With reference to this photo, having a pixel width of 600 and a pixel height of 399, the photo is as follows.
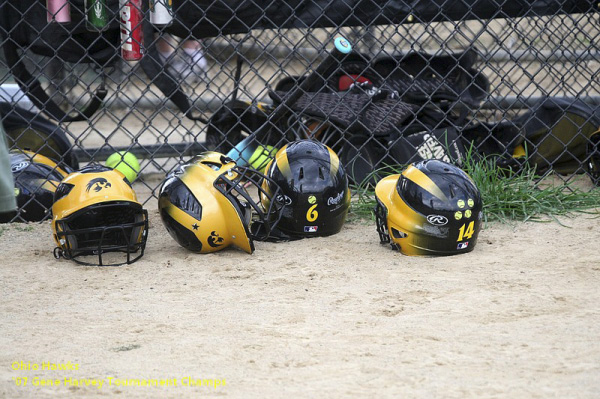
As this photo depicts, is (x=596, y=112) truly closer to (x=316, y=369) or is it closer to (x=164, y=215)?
(x=164, y=215)

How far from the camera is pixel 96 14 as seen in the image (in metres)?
3.94

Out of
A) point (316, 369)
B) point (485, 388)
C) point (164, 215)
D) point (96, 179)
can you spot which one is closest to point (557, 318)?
point (485, 388)

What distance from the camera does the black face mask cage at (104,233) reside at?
3.35 meters

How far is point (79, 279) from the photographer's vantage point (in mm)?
3258

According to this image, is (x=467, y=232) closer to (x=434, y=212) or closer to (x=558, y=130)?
(x=434, y=212)

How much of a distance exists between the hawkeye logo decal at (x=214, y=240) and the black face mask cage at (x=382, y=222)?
31.0 inches

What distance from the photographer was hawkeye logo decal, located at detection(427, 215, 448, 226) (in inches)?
134

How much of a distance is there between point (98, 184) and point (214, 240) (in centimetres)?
61

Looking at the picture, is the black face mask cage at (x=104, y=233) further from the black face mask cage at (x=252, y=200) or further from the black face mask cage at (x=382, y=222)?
the black face mask cage at (x=382, y=222)

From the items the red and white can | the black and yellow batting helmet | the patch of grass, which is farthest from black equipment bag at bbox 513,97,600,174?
the red and white can

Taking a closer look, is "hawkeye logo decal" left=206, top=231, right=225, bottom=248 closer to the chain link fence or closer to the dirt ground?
the dirt ground

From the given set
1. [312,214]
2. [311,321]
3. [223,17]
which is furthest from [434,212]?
[223,17]

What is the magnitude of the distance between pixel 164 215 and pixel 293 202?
658 millimetres

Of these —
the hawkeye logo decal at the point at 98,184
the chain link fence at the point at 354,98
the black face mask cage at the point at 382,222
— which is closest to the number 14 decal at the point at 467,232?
the black face mask cage at the point at 382,222
